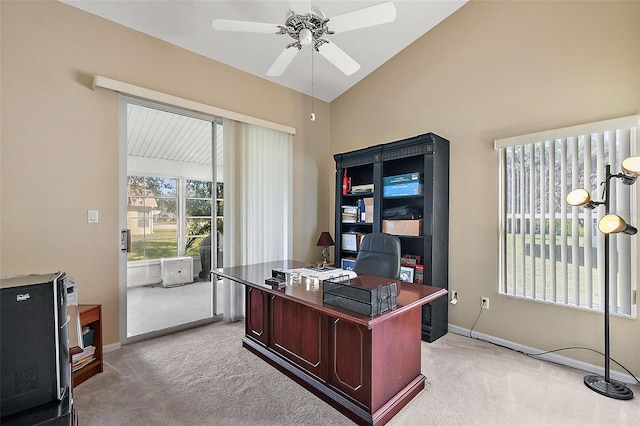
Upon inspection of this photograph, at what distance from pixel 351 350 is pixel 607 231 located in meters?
1.92

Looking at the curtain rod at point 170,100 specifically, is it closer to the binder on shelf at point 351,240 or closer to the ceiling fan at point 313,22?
the ceiling fan at point 313,22

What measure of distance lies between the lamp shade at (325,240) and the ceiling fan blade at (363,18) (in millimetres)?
2673

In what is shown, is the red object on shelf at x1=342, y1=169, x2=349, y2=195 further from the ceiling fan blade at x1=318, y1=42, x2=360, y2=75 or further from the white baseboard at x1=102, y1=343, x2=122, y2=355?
the white baseboard at x1=102, y1=343, x2=122, y2=355

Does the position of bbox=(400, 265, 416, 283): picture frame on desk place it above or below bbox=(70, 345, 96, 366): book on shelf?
above

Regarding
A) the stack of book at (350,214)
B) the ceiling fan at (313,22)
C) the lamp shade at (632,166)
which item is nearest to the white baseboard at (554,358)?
the lamp shade at (632,166)

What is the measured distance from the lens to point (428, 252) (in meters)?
3.05

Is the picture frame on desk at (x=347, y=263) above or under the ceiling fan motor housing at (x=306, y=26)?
under

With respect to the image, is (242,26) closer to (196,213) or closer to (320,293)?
(320,293)

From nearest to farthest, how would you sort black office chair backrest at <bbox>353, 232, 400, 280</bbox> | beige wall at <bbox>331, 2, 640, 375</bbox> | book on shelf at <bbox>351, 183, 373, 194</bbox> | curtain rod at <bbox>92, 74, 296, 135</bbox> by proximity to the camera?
beige wall at <bbox>331, 2, 640, 375</bbox>, black office chair backrest at <bbox>353, 232, 400, 280</bbox>, curtain rod at <bbox>92, 74, 296, 135</bbox>, book on shelf at <bbox>351, 183, 373, 194</bbox>

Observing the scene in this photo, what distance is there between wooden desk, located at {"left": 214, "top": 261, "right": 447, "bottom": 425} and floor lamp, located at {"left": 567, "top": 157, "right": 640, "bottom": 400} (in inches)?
48.7

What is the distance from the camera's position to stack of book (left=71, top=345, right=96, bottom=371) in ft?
7.18

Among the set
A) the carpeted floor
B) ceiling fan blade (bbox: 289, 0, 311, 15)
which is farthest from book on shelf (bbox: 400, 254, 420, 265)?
ceiling fan blade (bbox: 289, 0, 311, 15)

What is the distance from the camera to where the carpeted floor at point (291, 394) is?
183cm

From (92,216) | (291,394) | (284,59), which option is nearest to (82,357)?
(92,216)
